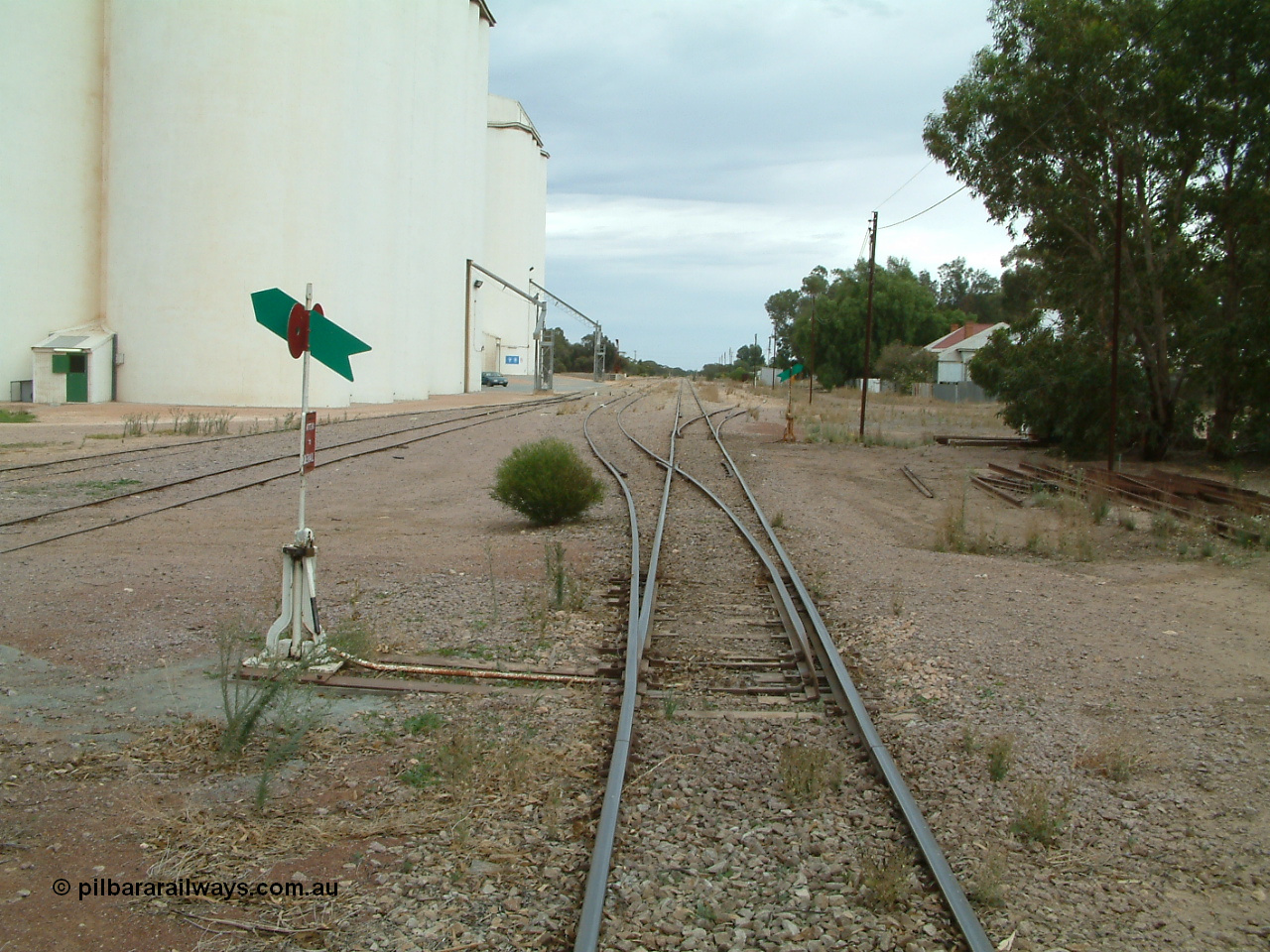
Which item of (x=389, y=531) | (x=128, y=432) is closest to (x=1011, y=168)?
(x=389, y=531)

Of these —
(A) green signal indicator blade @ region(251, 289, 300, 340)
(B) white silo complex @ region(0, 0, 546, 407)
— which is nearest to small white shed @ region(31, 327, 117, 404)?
(B) white silo complex @ region(0, 0, 546, 407)

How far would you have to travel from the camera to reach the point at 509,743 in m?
5.89

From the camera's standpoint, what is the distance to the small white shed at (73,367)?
127 ft

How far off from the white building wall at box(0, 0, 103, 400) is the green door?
1778 mm

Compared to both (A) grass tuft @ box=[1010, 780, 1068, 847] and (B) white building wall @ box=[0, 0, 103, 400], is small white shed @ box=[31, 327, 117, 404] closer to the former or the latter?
(B) white building wall @ box=[0, 0, 103, 400]

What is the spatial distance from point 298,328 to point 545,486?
23.0 feet

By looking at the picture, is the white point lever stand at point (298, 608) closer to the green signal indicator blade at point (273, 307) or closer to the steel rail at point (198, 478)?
the green signal indicator blade at point (273, 307)

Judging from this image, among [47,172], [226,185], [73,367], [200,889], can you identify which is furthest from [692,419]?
[200,889]

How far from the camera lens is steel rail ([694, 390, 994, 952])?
13.0 feet

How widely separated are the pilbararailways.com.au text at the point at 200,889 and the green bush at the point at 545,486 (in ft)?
32.5

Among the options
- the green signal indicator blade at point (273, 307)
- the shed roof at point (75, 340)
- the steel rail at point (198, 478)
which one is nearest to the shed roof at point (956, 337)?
the shed roof at point (75, 340)

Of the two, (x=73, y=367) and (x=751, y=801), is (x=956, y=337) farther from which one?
(x=751, y=801)

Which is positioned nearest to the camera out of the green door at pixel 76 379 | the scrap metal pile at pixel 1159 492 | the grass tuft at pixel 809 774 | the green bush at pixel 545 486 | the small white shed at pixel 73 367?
the grass tuft at pixel 809 774

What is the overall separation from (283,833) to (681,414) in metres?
39.3
